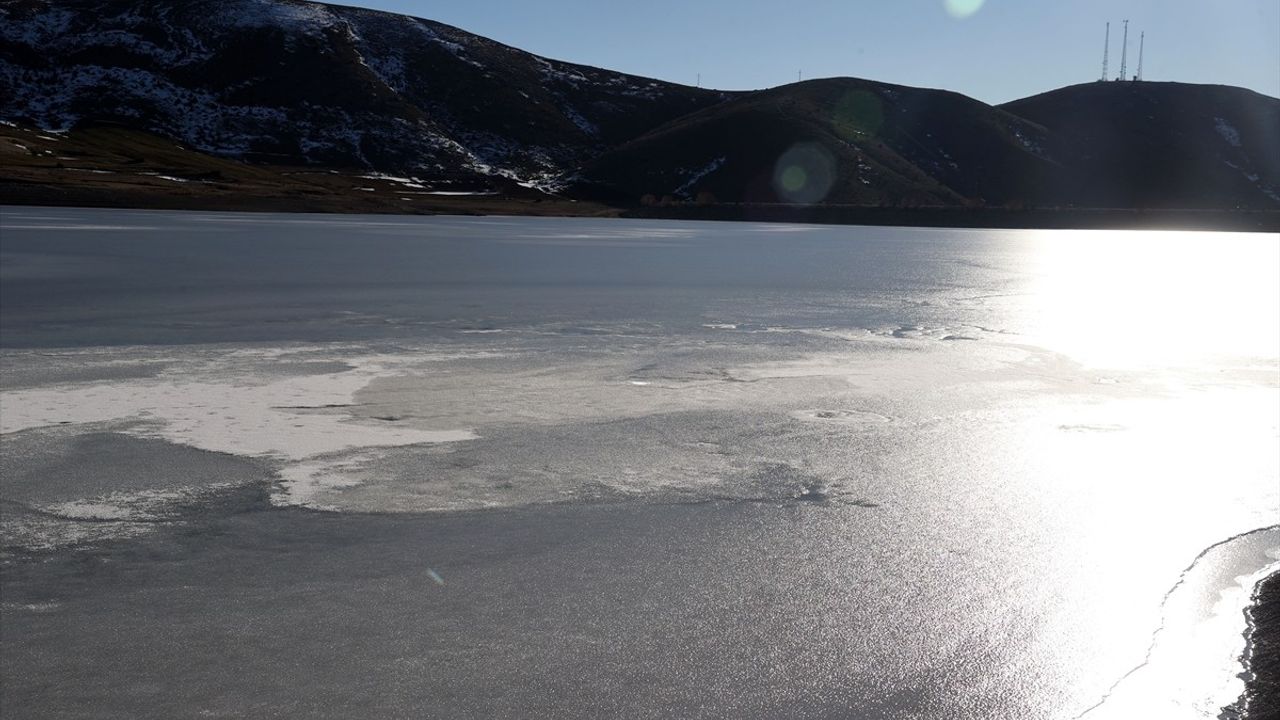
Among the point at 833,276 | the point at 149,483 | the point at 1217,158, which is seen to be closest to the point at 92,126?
the point at 833,276

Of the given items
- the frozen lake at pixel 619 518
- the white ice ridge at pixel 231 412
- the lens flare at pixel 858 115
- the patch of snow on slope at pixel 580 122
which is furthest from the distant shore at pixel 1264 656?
the patch of snow on slope at pixel 580 122

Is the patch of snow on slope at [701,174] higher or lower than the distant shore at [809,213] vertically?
higher

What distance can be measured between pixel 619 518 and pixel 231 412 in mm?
3816

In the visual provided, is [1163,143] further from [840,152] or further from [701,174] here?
[701,174]

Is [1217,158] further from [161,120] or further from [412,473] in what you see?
[412,473]

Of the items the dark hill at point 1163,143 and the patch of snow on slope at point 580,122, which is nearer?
the dark hill at point 1163,143

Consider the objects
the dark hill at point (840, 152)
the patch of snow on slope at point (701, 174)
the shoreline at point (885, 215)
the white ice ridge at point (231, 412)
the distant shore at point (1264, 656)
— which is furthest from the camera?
the patch of snow on slope at point (701, 174)

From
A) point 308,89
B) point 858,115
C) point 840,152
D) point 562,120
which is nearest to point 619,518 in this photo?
point 840,152

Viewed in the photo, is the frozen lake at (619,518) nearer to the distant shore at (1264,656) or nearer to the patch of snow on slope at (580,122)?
the distant shore at (1264,656)

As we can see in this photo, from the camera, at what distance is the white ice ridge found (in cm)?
782

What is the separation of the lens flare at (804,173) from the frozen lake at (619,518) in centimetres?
9953

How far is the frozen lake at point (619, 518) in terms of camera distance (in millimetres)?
4293

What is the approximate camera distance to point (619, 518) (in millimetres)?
6367

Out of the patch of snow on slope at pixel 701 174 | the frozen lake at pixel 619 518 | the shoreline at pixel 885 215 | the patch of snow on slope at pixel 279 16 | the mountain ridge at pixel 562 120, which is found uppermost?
the patch of snow on slope at pixel 279 16
